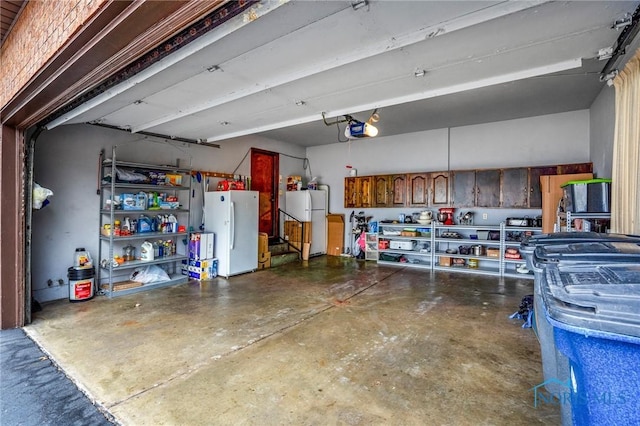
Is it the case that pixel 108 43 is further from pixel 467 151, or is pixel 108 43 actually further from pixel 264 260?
pixel 467 151

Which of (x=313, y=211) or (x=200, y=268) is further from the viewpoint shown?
(x=313, y=211)

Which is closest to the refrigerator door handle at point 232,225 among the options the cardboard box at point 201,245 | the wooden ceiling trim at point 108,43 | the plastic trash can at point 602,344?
the cardboard box at point 201,245

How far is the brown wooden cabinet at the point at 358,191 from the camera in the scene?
773cm

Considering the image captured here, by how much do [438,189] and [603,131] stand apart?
283 centimetres

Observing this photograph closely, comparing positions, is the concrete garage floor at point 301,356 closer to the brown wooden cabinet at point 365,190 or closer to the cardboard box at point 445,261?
the cardboard box at point 445,261

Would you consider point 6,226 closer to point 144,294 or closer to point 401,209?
point 144,294

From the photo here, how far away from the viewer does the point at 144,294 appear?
15.8 ft

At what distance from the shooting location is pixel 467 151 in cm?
671

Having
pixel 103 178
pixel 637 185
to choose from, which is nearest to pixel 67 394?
pixel 103 178

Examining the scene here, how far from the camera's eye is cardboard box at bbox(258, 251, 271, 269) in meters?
6.73

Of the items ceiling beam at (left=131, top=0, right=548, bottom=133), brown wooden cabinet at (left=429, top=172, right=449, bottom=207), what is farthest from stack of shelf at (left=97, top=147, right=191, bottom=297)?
brown wooden cabinet at (left=429, top=172, right=449, bottom=207)

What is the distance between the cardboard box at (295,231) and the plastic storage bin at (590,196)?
5592 millimetres

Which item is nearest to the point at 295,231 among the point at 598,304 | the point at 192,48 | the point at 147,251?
the point at 147,251

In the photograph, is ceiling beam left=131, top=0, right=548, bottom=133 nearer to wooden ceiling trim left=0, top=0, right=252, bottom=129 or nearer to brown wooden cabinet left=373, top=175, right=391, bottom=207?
wooden ceiling trim left=0, top=0, right=252, bottom=129
